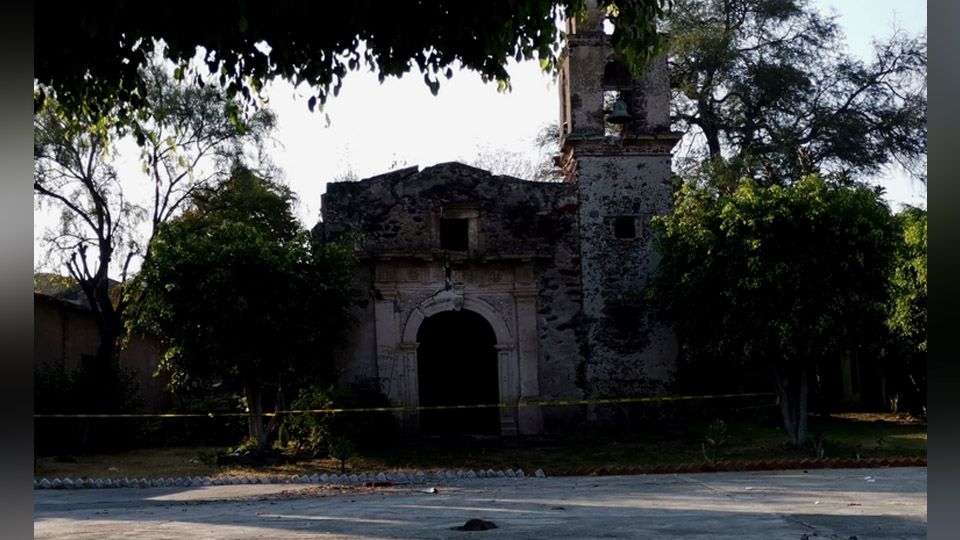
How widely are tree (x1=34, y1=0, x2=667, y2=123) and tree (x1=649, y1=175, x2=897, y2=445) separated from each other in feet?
32.5

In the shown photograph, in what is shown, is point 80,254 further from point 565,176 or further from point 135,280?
point 565,176

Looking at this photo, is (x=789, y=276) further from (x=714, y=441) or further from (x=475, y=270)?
(x=475, y=270)

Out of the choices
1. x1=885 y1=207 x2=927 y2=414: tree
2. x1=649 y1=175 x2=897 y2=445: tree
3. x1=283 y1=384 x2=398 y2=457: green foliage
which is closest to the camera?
x1=649 y1=175 x2=897 y2=445: tree

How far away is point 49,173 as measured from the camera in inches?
853

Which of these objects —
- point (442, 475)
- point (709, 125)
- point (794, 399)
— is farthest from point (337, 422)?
point (709, 125)

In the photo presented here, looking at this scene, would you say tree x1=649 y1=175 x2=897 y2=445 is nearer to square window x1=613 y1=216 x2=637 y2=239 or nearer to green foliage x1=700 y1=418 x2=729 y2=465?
green foliage x1=700 y1=418 x2=729 y2=465

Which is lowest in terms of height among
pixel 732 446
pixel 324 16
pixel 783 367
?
pixel 732 446

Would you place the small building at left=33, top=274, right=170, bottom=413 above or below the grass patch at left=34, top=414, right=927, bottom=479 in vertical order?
above

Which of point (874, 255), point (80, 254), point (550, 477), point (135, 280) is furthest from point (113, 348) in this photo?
point (874, 255)

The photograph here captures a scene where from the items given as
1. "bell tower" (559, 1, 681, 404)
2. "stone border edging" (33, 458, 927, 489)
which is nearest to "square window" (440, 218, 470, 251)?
"bell tower" (559, 1, 681, 404)

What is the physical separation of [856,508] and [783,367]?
8803 millimetres

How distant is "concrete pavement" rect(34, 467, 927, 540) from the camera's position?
709 cm

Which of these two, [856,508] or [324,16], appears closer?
[324,16]

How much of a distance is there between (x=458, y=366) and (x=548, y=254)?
3.94 meters
